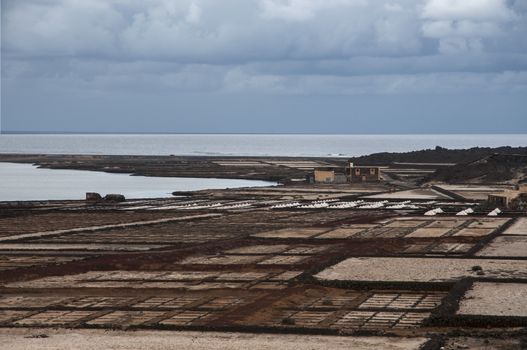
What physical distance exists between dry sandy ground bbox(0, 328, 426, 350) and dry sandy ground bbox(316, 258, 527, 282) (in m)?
6.03

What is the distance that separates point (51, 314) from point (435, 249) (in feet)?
42.9

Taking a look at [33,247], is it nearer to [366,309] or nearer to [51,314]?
[51,314]

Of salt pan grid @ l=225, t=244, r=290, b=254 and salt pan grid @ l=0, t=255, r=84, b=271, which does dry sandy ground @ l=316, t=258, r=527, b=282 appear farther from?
salt pan grid @ l=0, t=255, r=84, b=271

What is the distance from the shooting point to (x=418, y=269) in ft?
76.1

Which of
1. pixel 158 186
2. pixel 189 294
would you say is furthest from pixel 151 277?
pixel 158 186

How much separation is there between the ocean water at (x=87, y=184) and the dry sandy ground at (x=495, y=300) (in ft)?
147

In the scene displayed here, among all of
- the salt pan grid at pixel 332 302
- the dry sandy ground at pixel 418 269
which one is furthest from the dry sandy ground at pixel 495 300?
the salt pan grid at pixel 332 302

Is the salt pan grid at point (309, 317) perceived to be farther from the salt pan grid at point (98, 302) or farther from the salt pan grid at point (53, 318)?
the salt pan grid at point (53, 318)

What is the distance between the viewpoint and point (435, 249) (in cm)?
2784

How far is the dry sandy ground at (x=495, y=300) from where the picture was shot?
17131 millimetres

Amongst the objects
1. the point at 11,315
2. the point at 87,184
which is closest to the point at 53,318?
the point at 11,315

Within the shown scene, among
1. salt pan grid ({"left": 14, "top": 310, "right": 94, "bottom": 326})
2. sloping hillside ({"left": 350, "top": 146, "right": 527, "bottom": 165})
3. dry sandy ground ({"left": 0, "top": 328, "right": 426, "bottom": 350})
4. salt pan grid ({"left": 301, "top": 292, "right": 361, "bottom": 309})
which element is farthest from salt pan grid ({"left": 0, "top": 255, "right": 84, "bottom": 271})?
sloping hillside ({"left": 350, "top": 146, "right": 527, "bottom": 165})

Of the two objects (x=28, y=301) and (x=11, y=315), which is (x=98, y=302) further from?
(x=11, y=315)

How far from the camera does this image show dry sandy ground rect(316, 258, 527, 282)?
71.1 feet
